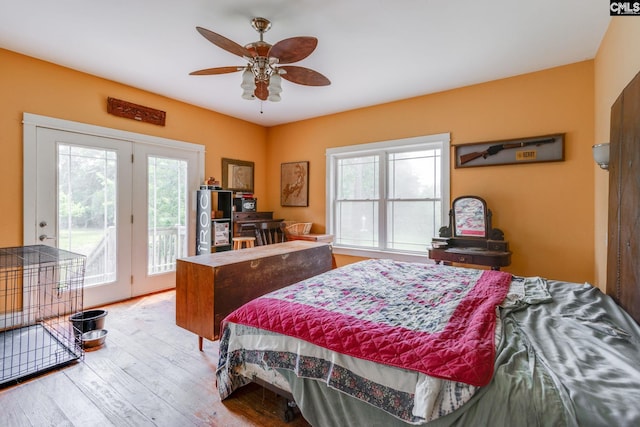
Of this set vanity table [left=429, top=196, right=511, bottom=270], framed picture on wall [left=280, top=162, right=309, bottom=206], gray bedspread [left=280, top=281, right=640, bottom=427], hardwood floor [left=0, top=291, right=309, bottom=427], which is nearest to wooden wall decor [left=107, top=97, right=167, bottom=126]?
framed picture on wall [left=280, top=162, right=309, bottom=206]

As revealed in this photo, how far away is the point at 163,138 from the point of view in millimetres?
4066

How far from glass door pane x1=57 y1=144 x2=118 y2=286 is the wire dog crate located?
22 centimetres

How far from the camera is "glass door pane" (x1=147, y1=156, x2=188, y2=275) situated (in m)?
4.02

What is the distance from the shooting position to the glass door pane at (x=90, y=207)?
10.8ft

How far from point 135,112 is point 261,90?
2144 mm

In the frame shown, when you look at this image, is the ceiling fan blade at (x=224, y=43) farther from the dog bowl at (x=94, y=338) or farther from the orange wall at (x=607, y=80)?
the dog bowl at (x=94, y=338)

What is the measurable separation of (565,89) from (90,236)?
538 cm

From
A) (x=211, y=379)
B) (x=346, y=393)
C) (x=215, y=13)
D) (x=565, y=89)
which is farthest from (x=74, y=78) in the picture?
(x=565, y=89)

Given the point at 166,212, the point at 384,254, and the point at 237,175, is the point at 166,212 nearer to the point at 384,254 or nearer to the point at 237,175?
the point at 237,175

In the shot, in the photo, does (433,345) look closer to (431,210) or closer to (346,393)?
(346,393)

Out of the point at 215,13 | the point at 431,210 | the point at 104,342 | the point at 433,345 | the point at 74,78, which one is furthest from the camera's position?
the point at 431,210

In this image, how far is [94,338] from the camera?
8.55ft

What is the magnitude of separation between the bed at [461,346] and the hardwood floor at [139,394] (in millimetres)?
181

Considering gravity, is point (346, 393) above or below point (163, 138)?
below
